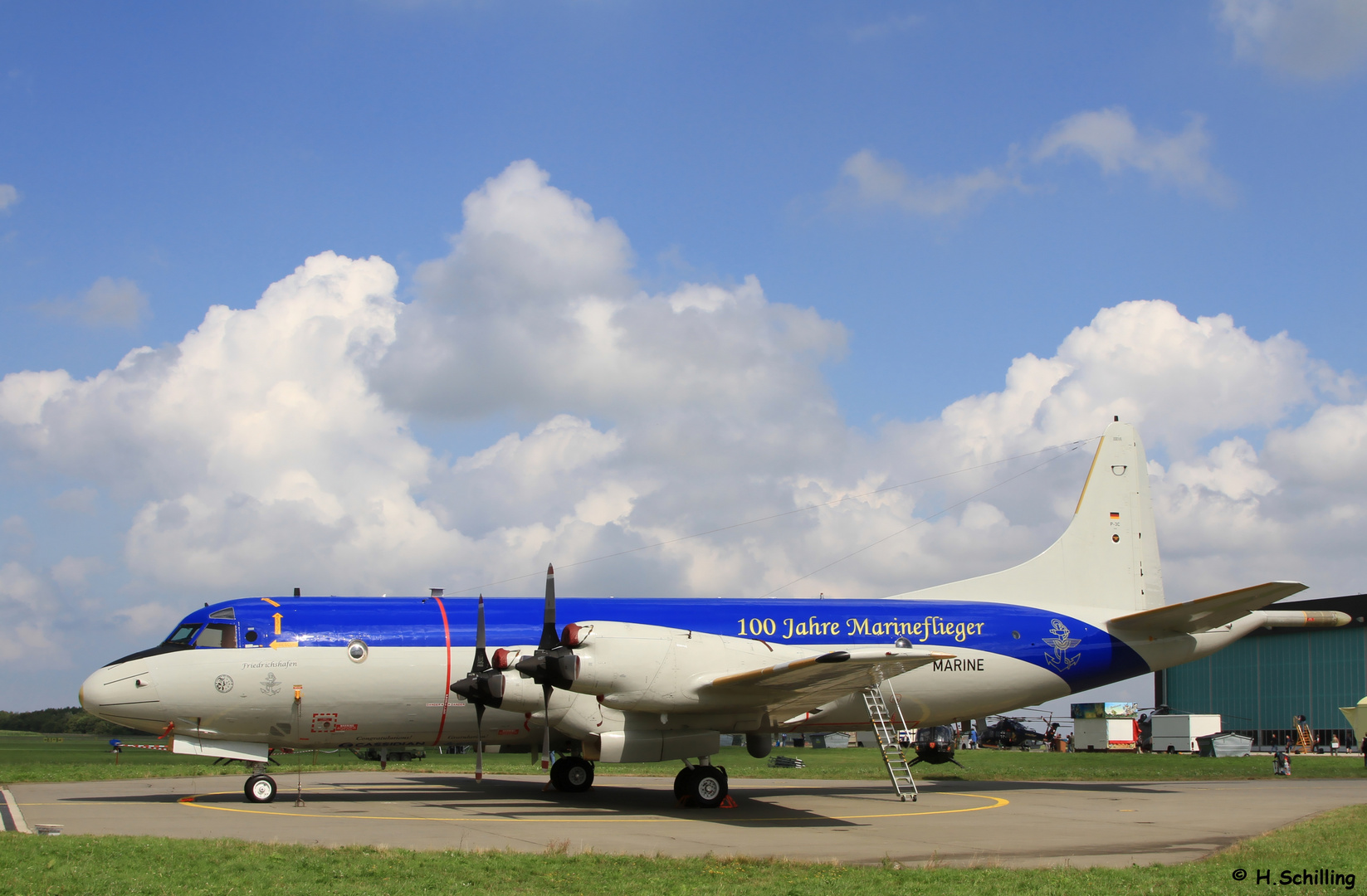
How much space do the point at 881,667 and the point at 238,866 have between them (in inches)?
373

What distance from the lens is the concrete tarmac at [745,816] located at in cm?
1303

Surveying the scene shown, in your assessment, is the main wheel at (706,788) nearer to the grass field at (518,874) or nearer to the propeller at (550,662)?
the propeller at (550,662)

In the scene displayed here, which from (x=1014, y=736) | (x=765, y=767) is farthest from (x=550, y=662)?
(x=1014, y=736)

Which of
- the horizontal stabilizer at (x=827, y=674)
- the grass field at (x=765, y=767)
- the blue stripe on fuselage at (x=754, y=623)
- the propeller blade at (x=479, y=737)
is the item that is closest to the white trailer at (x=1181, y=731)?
the grass field at (x=765, y=767)

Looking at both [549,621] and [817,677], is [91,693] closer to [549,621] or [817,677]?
[549,621]

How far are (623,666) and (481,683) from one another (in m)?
2.70

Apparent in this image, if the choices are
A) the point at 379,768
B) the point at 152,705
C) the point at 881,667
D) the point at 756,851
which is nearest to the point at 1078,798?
the point at 881,667

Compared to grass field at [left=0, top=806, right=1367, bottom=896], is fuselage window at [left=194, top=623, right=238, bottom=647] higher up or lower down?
higher up

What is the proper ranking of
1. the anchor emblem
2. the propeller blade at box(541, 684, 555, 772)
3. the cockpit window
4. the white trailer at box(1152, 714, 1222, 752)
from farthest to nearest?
the white trailer at box(1152, 714, 1222, 752), the anchor emblem, the cockpit window, the propeller blade at box(541, 684, 555, 772)

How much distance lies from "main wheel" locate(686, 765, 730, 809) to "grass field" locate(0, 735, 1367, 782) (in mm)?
9917

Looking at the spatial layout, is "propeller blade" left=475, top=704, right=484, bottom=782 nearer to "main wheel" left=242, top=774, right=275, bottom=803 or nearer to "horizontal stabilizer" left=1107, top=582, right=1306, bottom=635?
"main wheel" left=242, top=774, right=275, bottom=803

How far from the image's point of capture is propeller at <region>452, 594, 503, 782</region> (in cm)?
1730

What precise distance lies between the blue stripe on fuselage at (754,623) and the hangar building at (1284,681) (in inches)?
1542

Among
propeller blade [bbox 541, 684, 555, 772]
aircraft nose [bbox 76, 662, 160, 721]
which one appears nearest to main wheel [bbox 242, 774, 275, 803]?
aircraft nose [bbox 76, 662, 160, 721]
